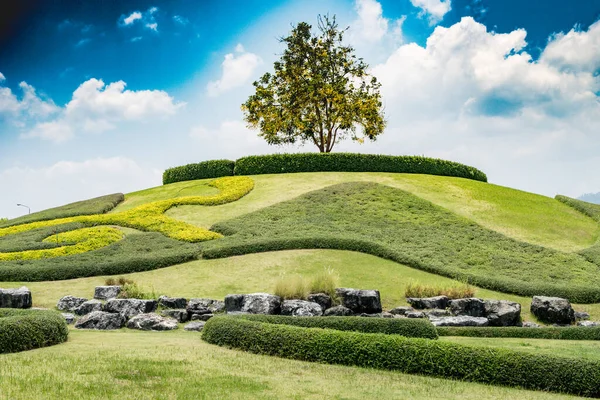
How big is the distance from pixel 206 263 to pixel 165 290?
2.90 metres

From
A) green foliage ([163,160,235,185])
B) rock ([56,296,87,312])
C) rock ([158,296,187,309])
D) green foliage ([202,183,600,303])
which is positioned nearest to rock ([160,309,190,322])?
rock ([158,296,187,309])

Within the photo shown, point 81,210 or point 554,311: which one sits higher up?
point 81,210

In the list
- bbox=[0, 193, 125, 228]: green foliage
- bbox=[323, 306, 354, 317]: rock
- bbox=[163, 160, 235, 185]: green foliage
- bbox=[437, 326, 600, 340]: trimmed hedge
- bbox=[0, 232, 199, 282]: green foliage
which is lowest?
bbox=[437, 326, 600, 340]: trimmed hedge

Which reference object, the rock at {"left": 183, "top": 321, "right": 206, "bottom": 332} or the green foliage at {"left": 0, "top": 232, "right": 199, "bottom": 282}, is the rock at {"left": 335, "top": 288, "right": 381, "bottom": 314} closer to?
the rock at {"left": 183, "top": 321, "right": 206, "bottom": 332}

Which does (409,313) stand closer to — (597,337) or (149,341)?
(597,337)

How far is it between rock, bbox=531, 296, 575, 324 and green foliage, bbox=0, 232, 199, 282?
40.3 ft

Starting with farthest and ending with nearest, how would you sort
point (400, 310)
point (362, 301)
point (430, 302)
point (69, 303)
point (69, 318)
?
1. point (430, 302)
2. point (69, 303)
3. point (400, 310)
4. point (362, 301)
5. point (69, 318)

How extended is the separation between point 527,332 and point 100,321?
34.1ft

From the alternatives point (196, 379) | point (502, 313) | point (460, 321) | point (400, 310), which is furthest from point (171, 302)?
point (502, 313)

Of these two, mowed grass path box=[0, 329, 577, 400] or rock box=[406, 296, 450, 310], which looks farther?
rock box=[406, 296, 450, 310]

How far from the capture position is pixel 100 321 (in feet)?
47.2

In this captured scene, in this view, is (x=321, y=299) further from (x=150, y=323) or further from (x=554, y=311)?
(x=554, y=311)

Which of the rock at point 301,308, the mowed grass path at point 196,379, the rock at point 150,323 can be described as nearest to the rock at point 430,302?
the rock at point 301,308

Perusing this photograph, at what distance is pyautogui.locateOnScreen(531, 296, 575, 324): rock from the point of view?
17.5 meters
